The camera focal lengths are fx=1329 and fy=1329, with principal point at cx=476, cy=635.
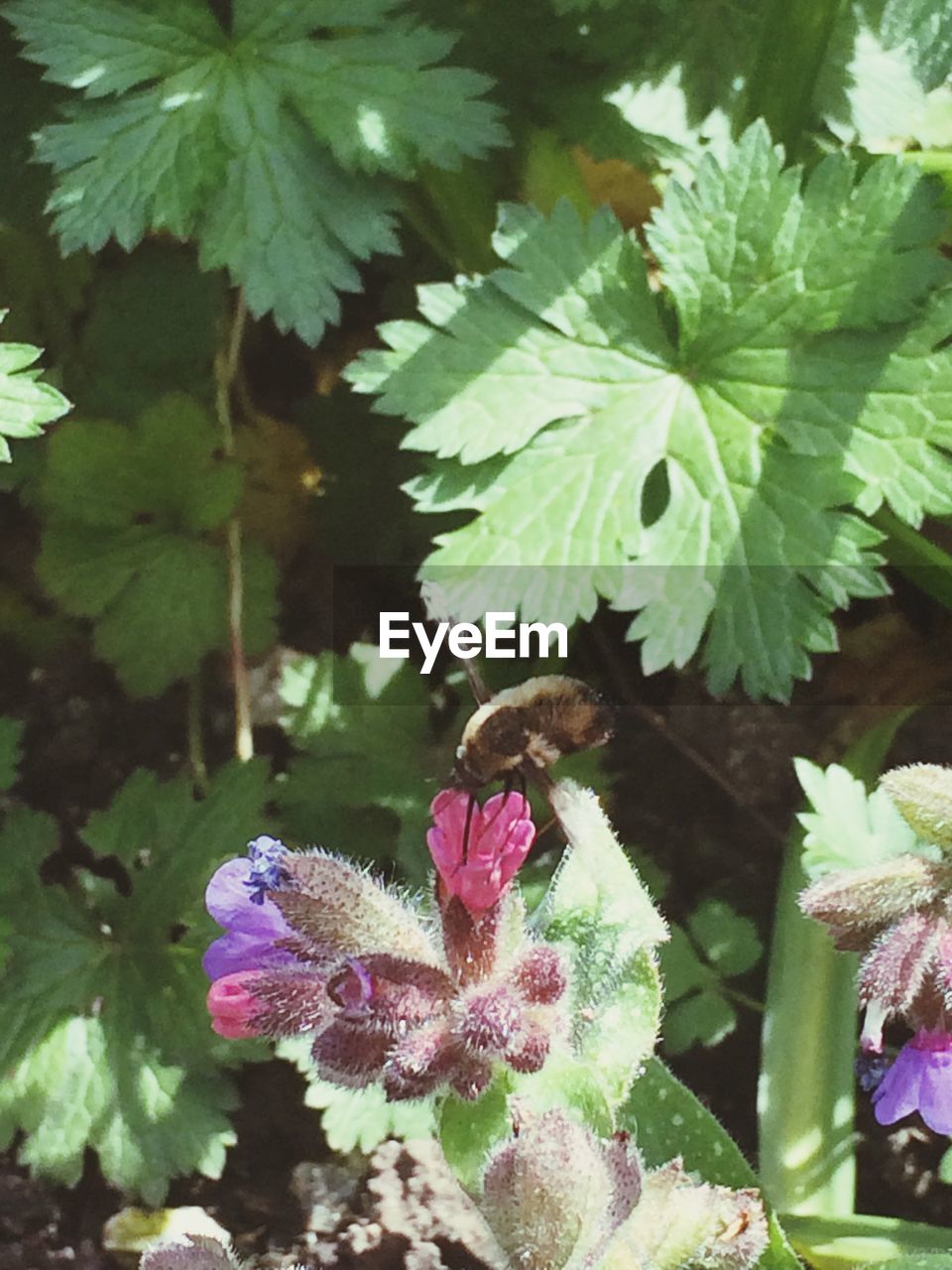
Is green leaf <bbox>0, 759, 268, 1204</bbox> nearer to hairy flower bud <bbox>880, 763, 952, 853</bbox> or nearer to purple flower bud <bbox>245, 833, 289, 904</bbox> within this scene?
purple flower bud <bbox>245, 833, 289, 904</bbox>

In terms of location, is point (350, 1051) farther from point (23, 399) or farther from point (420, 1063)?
point (23, 399)

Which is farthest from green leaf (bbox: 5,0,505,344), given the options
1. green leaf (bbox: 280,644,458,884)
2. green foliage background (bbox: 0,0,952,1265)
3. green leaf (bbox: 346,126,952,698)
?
green leaf (bbox: 280,644,458,884)

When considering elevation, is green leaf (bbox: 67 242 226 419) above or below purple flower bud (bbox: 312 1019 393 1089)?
above

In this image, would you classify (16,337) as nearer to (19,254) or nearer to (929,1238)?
(19,254)

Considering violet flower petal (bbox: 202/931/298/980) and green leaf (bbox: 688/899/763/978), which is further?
green leaf (bbox: 688/899/763/978)

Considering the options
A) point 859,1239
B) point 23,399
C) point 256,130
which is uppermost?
point 256,130

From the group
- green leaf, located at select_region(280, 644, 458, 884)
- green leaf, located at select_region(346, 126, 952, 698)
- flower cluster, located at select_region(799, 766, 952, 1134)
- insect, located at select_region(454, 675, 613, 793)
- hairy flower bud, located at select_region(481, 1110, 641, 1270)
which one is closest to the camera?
hairy flower bud, located at select_region(481, 1110, 641, 1270)

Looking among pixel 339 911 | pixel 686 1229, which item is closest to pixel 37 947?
pixel 339 911

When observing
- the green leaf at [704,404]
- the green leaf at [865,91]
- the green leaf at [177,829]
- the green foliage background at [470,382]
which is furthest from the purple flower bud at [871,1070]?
the green leaf at [865,91]
